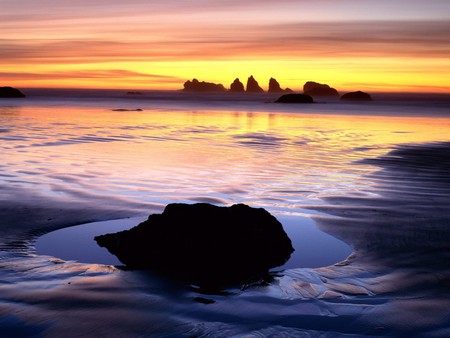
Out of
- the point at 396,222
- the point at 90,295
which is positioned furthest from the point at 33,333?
the point at 396,222

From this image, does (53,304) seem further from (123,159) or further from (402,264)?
(123,159)

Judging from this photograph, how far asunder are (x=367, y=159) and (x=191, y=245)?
37.2 ft

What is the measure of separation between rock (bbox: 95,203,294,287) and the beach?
410mm

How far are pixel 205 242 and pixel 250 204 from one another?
3188 millimetres

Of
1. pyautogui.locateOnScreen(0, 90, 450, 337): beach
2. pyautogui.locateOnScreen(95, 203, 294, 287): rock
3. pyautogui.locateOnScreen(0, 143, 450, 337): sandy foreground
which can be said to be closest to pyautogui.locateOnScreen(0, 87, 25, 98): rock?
pyautogui.locateOnScreen(0, 90, 450, 337): beach

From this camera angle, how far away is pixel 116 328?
4.11 metres

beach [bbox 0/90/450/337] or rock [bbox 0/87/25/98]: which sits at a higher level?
rock [bbox 0/87/25/98]

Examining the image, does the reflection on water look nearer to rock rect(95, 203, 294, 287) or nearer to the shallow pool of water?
the shallow pool of water

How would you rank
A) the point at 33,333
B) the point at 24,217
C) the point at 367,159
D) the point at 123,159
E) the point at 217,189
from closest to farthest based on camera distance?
the point at 33,333 < the point at 24,217 < the point at 217,189 < the point at 123,159 < the point at 367,159

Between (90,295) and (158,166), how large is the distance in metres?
8.88

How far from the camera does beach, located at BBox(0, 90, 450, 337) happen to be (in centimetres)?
426

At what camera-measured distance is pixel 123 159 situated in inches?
583

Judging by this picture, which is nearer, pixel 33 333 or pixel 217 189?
pixel 33 333

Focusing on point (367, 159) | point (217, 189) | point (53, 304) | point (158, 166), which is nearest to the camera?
point (53, 304)
